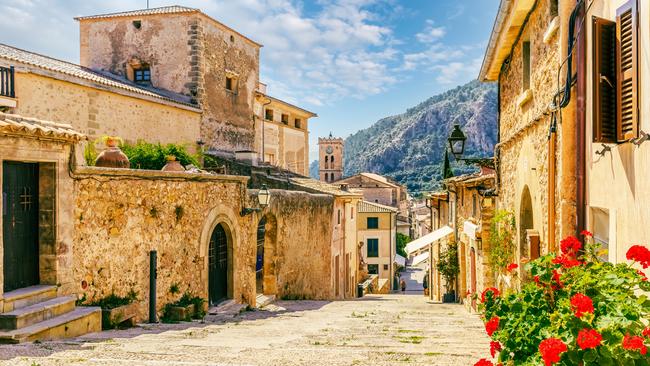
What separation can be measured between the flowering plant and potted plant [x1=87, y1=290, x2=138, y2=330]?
6.64m

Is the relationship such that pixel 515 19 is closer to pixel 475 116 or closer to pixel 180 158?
pixel 180 158

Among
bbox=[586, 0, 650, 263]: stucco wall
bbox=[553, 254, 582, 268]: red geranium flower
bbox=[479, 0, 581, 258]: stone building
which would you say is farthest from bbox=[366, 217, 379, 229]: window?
bbox=[553, 254, 582, 268]: red geranium flower

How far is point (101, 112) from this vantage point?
704 inches

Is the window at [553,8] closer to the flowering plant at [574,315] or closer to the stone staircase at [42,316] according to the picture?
the flowering plant at [574,315]

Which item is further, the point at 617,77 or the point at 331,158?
the point at 331,158

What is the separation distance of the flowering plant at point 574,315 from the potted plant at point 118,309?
664 centimetres

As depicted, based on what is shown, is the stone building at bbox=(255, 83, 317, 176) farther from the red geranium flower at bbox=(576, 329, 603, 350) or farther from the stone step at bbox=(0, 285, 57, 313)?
the red geranium flower at bbox=(576, 329, 603, 350)

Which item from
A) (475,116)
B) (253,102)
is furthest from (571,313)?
(475,116)

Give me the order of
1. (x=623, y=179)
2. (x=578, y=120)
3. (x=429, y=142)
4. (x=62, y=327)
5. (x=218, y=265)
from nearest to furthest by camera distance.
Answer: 1. (x=623, y=179)
2. (x=578, y=120)
3. (x=62, y=327)
4. (x=218, y=265)
5. (x=429, y=142)

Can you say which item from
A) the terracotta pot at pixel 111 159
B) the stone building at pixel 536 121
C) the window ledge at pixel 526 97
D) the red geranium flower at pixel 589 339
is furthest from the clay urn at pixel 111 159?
the red geranium flower at pixel 589 339

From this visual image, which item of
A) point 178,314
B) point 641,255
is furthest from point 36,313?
point 641,255

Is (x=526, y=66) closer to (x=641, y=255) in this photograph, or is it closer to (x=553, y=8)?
(x=553, y=8)

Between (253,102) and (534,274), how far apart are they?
84.4 ft

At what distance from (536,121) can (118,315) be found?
7.07 meters
